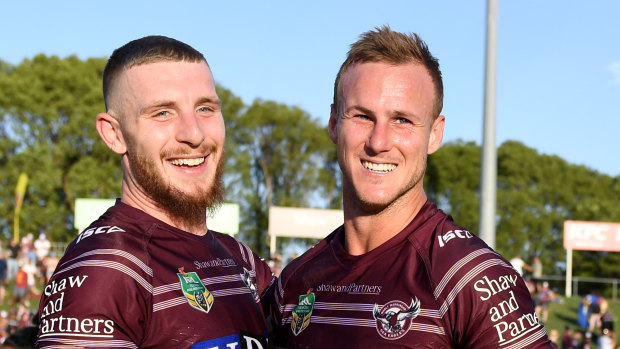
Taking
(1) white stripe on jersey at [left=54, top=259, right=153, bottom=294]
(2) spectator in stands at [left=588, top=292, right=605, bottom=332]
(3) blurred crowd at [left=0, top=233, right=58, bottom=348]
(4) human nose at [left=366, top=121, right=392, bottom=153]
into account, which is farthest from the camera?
(2) spectator in stands at [left=588, top=292, right=605, bottom=332]

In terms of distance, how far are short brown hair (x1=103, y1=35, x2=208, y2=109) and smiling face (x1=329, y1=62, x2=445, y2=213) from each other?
896 millimetres

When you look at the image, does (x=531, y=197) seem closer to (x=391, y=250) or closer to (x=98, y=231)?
(x=391, y=250)

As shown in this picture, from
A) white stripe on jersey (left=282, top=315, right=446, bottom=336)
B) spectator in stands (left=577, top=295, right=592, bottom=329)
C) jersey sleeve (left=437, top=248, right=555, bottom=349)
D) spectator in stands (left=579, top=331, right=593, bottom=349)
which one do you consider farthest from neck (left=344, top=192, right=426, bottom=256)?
spectator in stands (left=577, top=295, right=592, bottom=329)

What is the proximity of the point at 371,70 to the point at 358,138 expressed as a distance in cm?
33

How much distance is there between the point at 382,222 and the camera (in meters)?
3.41

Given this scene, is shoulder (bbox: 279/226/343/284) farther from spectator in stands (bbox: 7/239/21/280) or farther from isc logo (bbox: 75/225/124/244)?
spectator in stands (bbox: 7/239/21/280)

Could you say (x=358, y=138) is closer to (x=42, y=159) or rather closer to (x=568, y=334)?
(x=568, y=334)

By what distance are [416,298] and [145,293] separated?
118cm

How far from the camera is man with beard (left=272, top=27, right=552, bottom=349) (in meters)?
2.90

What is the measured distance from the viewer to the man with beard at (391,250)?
2.90 m

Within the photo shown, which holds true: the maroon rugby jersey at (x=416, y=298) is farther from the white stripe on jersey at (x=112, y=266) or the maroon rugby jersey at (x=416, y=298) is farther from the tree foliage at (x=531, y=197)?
the tree foliage at (x=531, y=197)

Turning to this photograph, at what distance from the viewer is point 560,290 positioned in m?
42.9

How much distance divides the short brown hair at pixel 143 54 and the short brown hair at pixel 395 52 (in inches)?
34.0

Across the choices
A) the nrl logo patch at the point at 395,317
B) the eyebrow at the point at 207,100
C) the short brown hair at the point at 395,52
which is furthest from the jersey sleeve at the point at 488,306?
the eyebrow at the point at 207,100
